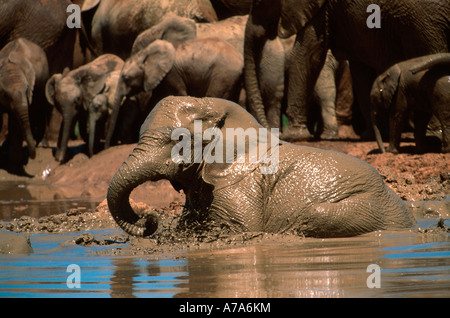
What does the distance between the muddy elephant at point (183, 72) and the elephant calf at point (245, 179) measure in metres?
7.66

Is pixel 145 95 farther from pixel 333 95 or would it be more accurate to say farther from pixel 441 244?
pixel 441 244

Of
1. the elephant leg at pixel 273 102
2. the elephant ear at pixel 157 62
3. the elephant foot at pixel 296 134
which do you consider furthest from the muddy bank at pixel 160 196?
the elephant leg at pixel 273 102

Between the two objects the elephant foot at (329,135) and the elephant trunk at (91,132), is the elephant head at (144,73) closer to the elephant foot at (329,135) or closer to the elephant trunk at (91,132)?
the elephant trunk at (91,132)

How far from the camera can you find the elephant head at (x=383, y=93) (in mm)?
10145

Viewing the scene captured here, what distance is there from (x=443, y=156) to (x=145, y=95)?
550 cm

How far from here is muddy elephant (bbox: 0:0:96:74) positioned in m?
15.3

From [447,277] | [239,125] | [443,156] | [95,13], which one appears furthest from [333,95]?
[447,277]

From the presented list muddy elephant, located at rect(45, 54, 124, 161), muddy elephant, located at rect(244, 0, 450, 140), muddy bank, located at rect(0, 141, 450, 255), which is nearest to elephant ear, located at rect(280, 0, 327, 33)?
muddy elephant, located at rect(244, 0, 450, 140)

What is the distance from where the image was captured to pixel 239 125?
19.6 ft

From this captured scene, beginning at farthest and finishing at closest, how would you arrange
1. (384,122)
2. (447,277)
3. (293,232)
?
(384,122), (293,232), (447,277)

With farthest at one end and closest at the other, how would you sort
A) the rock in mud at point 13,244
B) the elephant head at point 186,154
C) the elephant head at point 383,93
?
the elephant head at point 383,93 < the elephant head at point 186,154 < the rock in mud at point 13,244

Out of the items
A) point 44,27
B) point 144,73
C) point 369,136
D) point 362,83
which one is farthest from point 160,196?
point 44,27
